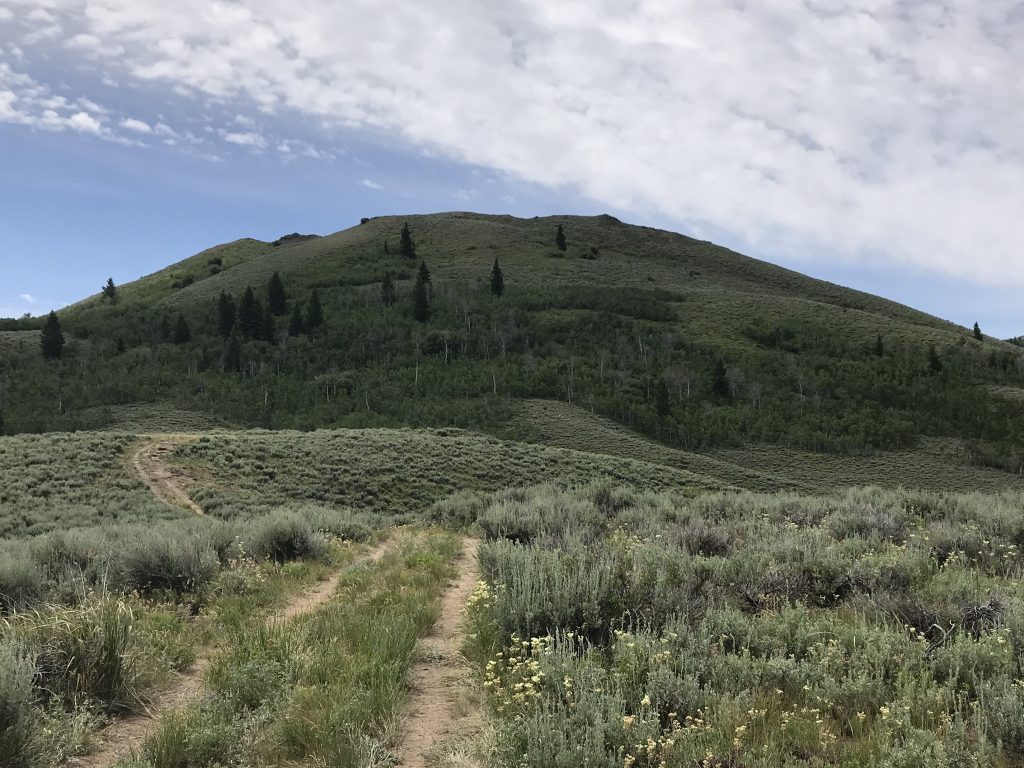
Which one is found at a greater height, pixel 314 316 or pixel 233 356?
pixel 314 316

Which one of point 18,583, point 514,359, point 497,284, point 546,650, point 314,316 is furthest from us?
point 497,284

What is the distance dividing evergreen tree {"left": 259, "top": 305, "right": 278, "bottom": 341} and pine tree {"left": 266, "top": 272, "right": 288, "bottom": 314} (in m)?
4.79

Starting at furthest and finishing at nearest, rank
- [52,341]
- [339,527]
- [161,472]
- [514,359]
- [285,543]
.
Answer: [52,341] < [514,359] < [161,472] < [339,527] < [285,543]

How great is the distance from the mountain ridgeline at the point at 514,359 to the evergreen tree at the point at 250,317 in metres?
0.25

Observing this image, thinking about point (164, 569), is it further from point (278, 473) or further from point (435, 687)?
point (278, 473)

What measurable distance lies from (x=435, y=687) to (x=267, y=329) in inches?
3111

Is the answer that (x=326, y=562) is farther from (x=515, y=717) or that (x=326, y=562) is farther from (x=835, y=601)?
(x=835, y=601)

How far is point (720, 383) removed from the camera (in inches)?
2527

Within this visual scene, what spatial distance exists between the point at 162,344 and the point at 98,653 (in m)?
79.7

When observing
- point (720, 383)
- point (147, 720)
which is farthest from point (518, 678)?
point (720, 383)

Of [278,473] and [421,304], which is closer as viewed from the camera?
[278,473]

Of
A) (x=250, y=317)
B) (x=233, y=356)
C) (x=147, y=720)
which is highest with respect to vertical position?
(x=250, y=317)

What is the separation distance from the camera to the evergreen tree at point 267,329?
75.6m

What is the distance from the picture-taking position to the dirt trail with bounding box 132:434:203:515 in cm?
2131
